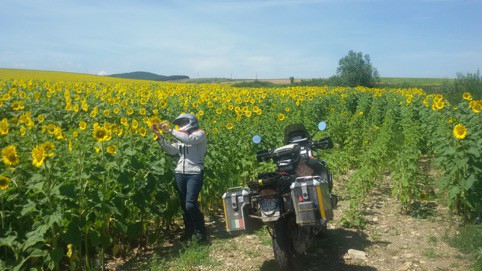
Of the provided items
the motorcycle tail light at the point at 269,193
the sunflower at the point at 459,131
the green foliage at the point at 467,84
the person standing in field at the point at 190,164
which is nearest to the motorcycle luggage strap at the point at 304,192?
the motorcycle tail light at the point at 269,193

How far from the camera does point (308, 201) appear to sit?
449 cm

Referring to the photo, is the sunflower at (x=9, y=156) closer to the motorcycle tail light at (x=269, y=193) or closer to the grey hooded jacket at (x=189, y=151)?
the grey hooded jacket at (x=189, y=151)

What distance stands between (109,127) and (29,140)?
1.09m

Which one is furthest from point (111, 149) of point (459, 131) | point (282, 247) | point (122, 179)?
point (459, 131)

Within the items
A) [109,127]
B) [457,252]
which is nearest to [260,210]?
[109,127]

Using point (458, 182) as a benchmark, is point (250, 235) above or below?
below

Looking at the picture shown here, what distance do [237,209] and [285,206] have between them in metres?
0.49

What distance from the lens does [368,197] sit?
8.27 m

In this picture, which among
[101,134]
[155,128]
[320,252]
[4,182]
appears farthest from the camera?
[155,128]

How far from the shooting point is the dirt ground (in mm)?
5414

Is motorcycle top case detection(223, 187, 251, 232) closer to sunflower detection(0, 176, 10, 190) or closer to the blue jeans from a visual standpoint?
the blue jeans

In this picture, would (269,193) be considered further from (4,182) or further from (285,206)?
(4,182)

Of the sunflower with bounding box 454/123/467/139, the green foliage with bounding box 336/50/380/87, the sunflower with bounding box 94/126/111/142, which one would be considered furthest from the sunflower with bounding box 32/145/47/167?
the green foliage with bounding box 336/50/380/87

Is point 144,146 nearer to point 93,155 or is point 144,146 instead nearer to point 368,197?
point 93,155
